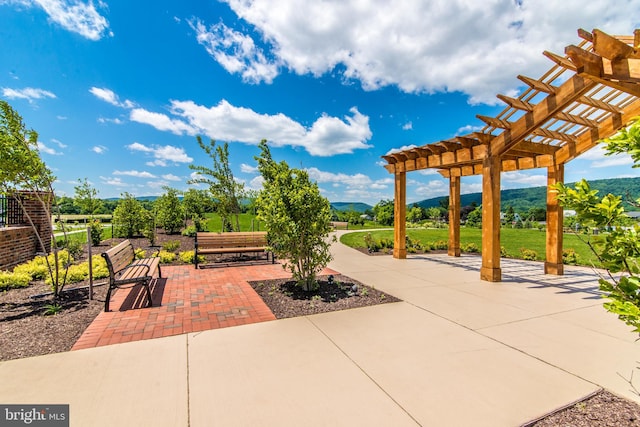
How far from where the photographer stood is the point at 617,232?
1.79 m

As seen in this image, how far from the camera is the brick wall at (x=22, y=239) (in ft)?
21.9

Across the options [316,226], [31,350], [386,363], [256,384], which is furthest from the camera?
[316,226]

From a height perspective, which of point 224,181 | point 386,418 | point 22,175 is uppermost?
point 224,181

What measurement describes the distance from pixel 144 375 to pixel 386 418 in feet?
7.29

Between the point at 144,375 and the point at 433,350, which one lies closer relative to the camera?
the point at 144,375

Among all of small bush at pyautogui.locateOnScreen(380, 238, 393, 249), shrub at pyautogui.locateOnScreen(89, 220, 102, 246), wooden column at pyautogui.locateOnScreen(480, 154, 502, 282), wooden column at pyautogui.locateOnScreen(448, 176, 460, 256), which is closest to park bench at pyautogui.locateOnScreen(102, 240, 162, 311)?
shrub at pyautogui.locateOnScreen(89, 220, 102, 246)

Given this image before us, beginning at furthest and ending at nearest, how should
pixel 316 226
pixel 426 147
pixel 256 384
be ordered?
pixel 426 147, pixel 316 226, pixel 256 384

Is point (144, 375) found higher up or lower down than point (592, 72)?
lower down

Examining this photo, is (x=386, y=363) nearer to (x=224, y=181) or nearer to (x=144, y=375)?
(x=144, y=375)

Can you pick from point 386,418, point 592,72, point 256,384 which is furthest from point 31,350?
point 592,72

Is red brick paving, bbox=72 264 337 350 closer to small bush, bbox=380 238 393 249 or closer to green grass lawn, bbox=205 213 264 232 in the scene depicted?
small bush, bbox=380 238 393 249

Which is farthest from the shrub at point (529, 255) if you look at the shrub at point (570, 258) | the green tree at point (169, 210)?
the green tree at point (169, 210)

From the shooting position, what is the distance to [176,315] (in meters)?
4.31

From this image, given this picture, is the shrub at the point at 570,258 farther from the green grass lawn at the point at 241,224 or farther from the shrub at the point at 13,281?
the shrub at the point at 13,281
